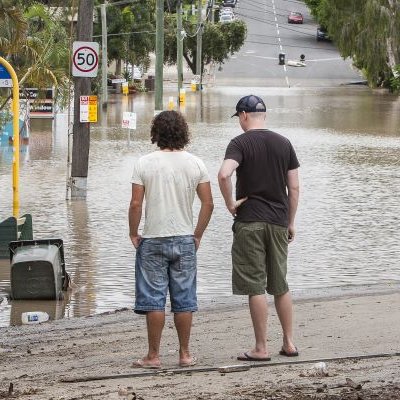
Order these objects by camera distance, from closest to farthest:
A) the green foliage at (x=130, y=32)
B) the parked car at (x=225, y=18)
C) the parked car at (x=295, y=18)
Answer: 1. the green foliage at (x=130, y=32)
2. the parked car at (x=225, y=18)
3. the parked car at (x=295, y=18)

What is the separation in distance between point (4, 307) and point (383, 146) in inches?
996

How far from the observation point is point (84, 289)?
1296 centimetres

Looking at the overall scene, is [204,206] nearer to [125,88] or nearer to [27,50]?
[27,50]

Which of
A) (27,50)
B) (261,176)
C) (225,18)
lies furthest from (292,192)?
(225,18)

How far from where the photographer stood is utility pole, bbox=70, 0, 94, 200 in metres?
21.6

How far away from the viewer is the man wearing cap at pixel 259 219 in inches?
330

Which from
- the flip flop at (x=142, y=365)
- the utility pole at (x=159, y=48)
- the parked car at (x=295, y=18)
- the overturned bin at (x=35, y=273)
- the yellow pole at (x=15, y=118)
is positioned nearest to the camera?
the flip flop at (x=142, y=365)

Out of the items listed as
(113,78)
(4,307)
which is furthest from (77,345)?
(113,78)

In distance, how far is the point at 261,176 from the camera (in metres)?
8.45

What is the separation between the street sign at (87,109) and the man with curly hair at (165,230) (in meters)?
13.3

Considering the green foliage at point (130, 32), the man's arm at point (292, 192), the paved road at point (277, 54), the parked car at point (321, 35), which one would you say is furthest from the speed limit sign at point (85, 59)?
the parked car at point (321, 35)

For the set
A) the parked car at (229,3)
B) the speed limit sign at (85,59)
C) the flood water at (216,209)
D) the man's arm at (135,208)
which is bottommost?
the flood water at (216,209)

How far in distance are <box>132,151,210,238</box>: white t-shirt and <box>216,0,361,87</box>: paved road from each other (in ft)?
242

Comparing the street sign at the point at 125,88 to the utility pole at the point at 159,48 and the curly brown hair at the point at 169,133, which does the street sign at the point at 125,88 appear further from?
the curly brown hair at the point at 169,133
